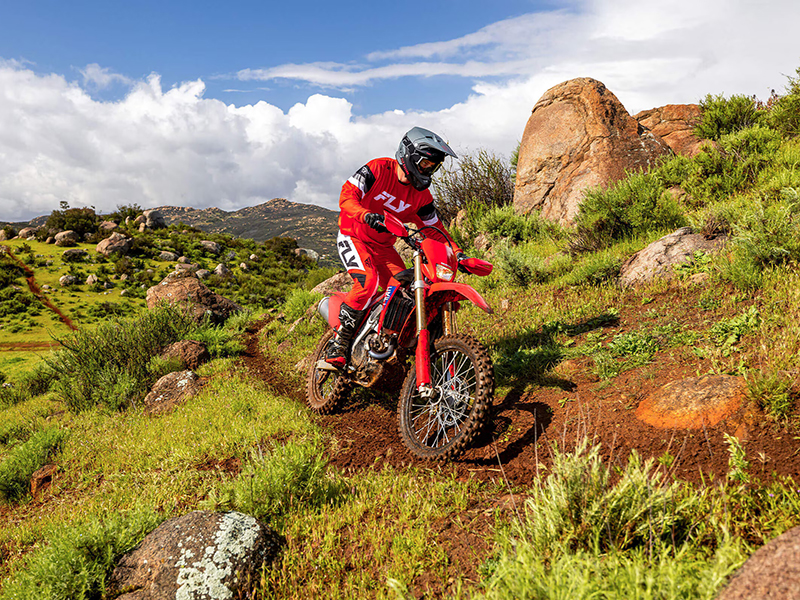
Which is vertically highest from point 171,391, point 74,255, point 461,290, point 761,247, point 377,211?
point 74,255

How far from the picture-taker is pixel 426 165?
4609 mm

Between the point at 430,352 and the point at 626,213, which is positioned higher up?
the point at 626,213

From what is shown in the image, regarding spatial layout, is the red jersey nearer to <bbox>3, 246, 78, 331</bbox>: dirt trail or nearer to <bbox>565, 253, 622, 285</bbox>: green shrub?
<bbox>565, 253, 622, 285</bbox>: green shrub

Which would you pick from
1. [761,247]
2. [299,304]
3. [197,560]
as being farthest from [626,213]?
[197,560]

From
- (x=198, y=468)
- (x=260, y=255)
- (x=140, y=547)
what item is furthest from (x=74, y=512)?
(x=260, y=255)

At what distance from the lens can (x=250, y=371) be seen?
8.73 metres

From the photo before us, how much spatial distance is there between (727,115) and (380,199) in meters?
11.2

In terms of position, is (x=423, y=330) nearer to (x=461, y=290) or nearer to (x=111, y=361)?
(x=461, y=290)

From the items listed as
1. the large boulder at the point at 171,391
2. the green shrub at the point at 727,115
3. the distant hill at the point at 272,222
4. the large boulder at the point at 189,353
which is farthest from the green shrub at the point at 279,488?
the distant hill at the point at 272,222

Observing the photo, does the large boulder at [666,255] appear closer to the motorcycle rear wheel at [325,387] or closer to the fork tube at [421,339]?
the fork tube at [421,339]

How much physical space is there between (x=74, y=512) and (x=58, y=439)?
10.7ft

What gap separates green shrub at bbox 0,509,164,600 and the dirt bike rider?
9.15 ft

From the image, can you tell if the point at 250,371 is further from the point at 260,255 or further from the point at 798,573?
the point at 260,255

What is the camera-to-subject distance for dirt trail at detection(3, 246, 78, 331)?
25.7 m
